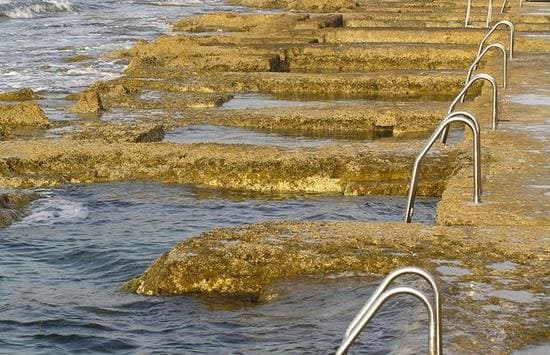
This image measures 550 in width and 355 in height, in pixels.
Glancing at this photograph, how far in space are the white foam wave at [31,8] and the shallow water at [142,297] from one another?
28.1m

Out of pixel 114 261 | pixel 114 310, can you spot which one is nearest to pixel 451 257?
pixel 114 310

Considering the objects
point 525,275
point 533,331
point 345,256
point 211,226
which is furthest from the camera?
point 211,226

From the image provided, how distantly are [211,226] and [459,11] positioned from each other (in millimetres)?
19153

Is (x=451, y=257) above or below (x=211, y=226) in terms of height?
above

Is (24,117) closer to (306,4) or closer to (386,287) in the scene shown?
(386,287)

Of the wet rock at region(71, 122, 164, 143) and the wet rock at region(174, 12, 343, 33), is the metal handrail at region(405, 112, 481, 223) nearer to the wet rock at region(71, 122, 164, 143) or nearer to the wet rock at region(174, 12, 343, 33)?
the wet rock at region(71, 122, 164, 143)

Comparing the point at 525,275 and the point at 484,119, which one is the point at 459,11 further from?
the point at 525,275

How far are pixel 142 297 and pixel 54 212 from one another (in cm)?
284

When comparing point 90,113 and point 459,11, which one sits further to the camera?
point 459,11

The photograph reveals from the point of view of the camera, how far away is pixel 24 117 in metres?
13.0

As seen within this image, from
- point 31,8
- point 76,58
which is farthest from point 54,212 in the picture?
point 31,8

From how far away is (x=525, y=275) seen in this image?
628cm

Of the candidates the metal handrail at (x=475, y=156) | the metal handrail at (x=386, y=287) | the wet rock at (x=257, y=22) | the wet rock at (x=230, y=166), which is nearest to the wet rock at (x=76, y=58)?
the wet rock at (x=257, y=22)

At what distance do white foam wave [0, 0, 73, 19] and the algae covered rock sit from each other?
24.5 metres
